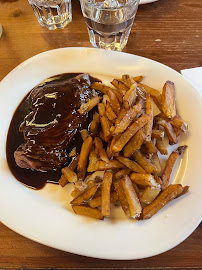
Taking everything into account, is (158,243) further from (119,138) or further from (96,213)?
(119,138)

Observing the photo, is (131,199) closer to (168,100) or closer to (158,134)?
(158,134)

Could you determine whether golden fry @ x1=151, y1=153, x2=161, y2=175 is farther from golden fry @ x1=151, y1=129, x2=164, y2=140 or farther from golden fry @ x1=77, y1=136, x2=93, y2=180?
golden fry @ x1=77, y1=136, x2=93, y2=180

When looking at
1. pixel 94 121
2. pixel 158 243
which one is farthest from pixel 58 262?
pixel 94 121

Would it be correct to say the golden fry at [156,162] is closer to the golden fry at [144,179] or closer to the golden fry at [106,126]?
the golden fry at [144,179]

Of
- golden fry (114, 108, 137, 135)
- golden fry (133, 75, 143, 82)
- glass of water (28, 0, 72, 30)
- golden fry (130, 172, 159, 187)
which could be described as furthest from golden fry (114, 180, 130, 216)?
glass of water (28, 0, 72, 30)


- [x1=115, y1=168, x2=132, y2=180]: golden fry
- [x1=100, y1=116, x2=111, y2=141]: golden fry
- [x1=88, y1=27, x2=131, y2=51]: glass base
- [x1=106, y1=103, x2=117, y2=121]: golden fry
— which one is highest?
[x1=88, y1=27, x2=131, y2=51]: glass base

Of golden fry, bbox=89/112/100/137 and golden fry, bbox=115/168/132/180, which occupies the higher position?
golden fry, bbox=89/112/100/137

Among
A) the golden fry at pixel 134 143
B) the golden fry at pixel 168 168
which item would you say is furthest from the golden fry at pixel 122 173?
the golden fry at pixel 168 168

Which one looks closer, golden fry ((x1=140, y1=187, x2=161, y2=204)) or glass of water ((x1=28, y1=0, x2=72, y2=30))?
golden fry ((x1=140, y1=187, x2=161, y2=204))
